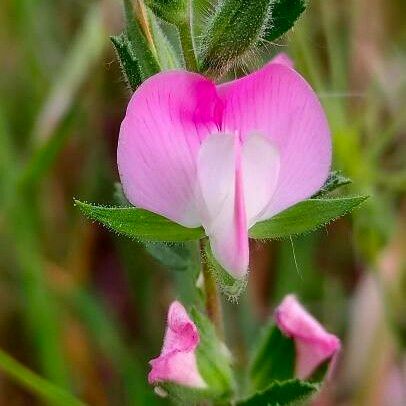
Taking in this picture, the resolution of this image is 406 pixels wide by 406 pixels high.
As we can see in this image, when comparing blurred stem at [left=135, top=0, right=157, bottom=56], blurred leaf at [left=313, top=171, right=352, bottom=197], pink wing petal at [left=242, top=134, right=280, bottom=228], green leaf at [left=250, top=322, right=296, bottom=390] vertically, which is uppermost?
blurred stem at [left=135, top=0, right=157, bottom=56]

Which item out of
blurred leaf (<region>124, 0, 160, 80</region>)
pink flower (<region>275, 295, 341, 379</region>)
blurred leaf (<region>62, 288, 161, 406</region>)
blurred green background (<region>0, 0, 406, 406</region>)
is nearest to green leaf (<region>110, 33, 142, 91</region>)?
blurred leaf (<region>124, 0, 160, 80</region>)

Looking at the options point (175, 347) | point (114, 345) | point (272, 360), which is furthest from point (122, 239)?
point (175, 347)

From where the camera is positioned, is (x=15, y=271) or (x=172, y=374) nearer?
(x=172, y=374)

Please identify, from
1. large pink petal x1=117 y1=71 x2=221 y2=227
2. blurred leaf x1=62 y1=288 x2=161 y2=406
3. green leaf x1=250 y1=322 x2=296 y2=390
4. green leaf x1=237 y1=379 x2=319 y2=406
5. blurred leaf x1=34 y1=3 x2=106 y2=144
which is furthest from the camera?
blurred leaf x1=34 y1=3 x2=106 y2=144

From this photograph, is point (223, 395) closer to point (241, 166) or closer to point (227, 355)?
point (227, 355)

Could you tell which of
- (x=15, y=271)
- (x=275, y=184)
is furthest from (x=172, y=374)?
(x=15, y=271)

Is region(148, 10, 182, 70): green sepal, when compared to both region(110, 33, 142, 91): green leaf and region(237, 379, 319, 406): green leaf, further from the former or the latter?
region(237, 379, 319, 406): green leaf

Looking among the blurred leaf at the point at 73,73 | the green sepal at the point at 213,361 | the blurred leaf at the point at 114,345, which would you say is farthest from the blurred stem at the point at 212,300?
the blurred leaf at the point at 73,73
